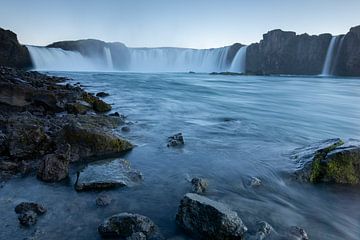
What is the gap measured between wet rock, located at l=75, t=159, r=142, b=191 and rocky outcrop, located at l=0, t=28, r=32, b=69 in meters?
60.2

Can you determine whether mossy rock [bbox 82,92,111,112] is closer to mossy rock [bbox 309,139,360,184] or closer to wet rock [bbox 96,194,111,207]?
wet rock [bbox 96,194,111,207]

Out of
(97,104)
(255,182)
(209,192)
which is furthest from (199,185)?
(97,104)

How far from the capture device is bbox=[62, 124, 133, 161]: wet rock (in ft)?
24.5

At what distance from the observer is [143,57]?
105438mm

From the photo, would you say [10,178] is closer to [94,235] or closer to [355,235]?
[94,235]

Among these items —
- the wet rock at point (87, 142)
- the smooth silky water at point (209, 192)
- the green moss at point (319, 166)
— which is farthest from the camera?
the wet rock at point (87, 142)

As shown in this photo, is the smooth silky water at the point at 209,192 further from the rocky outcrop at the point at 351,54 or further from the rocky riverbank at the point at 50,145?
the rocky outcrop at the point at 351,54

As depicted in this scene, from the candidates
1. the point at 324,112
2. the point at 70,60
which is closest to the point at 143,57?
the point at 70,60

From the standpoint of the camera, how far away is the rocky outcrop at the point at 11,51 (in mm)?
57438

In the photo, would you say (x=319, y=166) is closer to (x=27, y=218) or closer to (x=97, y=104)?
(x=27, y=218)

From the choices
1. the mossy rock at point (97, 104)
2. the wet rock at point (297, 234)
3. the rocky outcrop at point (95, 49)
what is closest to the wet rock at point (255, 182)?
the wet rock at point (297, 234)

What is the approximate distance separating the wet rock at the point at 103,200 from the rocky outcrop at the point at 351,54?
254 feet

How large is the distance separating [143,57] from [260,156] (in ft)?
330

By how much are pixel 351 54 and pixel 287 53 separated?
2018 centimetres
